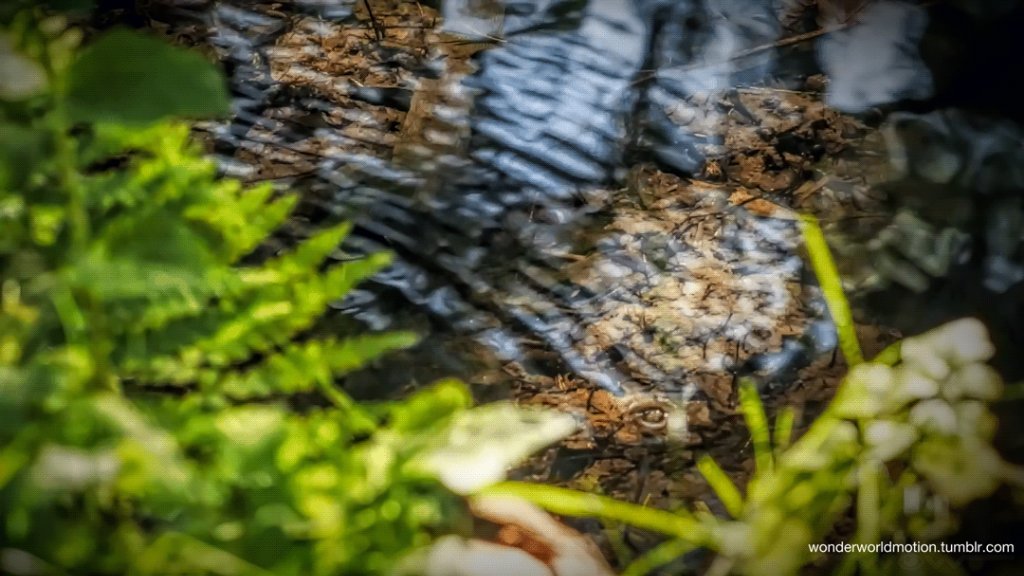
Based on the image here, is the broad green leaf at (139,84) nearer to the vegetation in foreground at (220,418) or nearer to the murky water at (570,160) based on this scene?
the vegetation in foreground at (220,418)

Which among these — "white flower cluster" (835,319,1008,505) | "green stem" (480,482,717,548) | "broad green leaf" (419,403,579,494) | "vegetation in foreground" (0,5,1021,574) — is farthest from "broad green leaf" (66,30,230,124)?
"white flower cluster" (835,319,1008,505)

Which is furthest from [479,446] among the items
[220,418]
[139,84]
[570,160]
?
[570,160]

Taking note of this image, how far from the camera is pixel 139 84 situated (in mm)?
408

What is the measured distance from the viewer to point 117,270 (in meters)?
0.44

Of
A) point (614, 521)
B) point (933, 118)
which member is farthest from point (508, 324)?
point (933, 118)

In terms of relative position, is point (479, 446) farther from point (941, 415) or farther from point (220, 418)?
point (941, 415)

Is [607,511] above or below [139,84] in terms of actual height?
below

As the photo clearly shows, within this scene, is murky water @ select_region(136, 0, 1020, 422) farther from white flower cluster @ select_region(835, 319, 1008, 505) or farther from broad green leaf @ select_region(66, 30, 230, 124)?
broad green leaf @ select_region(66, 30, 230, 124)

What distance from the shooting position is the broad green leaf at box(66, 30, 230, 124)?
1.32ft

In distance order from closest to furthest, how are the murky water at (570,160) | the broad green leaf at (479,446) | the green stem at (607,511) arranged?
the broad green leaf at (479,446) → the green stem at (607,511) → the murky water at (570,160)

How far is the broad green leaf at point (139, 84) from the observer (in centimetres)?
40

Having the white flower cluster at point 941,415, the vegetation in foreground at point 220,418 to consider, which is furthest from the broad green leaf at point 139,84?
the white flower cluster at point 941,415

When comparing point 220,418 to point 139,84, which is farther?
point 220,418

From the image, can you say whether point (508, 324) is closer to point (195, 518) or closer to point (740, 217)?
point (740, 217)
